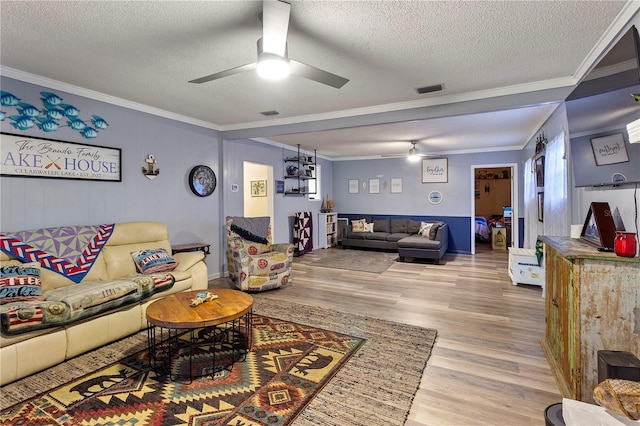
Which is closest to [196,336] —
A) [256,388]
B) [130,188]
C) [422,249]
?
[256,388]

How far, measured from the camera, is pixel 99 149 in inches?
142

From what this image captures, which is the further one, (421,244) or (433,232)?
(433,232)

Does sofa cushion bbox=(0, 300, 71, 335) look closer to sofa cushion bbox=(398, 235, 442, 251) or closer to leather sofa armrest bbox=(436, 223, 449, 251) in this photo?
sofa cushion bbox=(398, 235, 442, 251)

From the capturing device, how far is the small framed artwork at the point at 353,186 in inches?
340

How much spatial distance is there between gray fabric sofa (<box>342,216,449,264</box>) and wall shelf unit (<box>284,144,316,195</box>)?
5.32 ft

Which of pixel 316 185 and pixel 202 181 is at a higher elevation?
pixel 316 185

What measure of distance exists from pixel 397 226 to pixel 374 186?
48.9 inches

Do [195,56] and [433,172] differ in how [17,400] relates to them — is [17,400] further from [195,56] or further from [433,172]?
[433,172]

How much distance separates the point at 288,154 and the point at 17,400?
577cm

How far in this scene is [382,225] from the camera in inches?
317

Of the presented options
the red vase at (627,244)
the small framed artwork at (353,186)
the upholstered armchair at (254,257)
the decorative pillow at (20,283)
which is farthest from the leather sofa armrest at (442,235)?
the decorative pillow at (20,283)

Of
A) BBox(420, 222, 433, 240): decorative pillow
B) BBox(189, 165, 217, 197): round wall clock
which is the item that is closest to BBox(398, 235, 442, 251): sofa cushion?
BBox(420, 222, 433, 240): decorative pillow

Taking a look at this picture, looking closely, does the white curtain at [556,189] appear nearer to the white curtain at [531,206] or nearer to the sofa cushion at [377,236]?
the white curtain at [531,206]

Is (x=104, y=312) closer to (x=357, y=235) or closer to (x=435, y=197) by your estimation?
(x=357, y=235)
